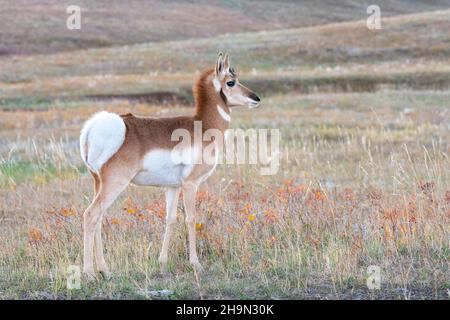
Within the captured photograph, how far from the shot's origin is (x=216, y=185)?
48.4 feet

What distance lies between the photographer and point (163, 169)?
324 inches

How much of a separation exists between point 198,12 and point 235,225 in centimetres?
9123

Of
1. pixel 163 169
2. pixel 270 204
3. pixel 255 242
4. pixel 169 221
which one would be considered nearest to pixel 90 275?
pixel 169 221

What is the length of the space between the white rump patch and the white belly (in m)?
0.40

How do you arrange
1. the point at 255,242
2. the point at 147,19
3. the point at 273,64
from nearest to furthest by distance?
the point at 255,242
the point at 273,64
the point at 147,19

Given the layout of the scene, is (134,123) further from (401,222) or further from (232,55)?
(232,55)

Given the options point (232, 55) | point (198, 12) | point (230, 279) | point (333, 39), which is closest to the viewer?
point (230, 279)

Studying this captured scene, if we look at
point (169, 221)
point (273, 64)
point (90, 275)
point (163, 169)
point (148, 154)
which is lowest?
point (90, 275)

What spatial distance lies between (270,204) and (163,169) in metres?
3.21

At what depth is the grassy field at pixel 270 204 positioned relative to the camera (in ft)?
25.7

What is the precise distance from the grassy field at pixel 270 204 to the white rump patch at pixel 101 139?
4.21 feet

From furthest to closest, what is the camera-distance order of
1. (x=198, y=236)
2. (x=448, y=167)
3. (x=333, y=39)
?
(x=333, y=39)
(x=448, y=167)
(x=198, y=236)

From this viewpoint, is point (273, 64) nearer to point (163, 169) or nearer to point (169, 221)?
point (169, 221)
